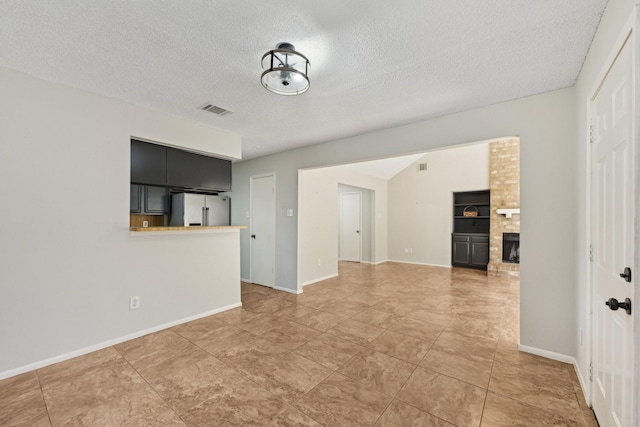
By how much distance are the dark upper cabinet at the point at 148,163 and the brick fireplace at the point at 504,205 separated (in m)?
7.17

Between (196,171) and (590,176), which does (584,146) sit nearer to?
(590,176)

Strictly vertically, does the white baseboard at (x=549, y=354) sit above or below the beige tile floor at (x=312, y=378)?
above

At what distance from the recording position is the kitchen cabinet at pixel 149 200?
12.7 feet

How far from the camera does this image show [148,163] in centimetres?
324

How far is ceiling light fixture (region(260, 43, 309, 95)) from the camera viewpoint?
6.13ft

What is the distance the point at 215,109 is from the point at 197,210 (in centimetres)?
178

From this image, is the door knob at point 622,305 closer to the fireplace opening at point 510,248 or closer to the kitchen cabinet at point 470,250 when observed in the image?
the fireplace opening at point 510,248

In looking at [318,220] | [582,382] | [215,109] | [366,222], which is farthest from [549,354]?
[366,222]

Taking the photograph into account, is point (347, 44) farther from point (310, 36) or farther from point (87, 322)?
point (87, 322)

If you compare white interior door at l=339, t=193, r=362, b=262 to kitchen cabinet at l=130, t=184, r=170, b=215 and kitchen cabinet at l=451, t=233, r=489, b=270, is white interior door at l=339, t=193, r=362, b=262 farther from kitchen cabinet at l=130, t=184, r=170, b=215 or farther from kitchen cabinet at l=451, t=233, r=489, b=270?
kitchen cabinet at l=130, t=184, r=170, b=215

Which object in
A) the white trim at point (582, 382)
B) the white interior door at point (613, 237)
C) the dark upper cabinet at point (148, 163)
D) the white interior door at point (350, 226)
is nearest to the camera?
the white interior door at point (613, 237)

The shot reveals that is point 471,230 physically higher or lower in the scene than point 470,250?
higher

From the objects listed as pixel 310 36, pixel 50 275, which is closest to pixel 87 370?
pixel 50 275

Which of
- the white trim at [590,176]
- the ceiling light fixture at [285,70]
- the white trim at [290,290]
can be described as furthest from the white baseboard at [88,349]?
the white trim at [590,176]
